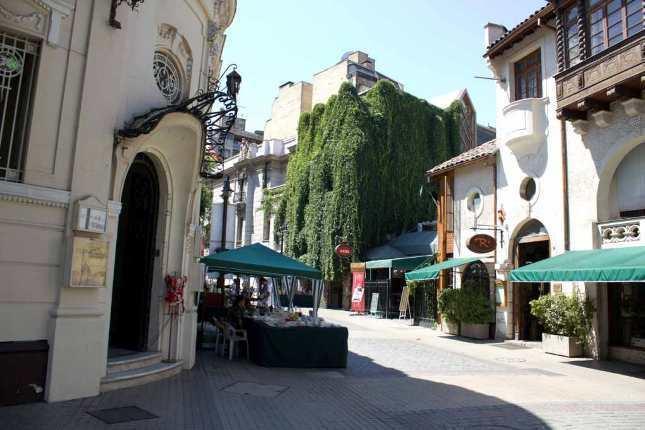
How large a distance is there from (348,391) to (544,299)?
8049 mm

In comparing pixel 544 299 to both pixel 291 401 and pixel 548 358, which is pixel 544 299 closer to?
pixel 548 358

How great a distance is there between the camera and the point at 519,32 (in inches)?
685

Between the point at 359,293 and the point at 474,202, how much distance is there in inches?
417

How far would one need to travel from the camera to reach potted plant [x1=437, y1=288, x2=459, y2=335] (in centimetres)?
1855

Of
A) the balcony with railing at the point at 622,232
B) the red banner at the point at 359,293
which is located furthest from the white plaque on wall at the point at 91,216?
the red banner at the point at 359,293

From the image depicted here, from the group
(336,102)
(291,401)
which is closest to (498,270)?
(291,401)

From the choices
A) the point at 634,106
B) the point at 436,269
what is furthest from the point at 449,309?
the point at 634,106

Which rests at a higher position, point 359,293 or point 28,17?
point 28,17

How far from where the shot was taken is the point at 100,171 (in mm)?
7918

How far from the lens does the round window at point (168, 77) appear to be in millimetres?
9828

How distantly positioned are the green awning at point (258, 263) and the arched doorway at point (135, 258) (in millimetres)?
1516

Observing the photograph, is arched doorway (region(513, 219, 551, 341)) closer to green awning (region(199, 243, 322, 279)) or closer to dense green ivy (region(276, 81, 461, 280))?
green awning (region(199, 243, 322, 279))

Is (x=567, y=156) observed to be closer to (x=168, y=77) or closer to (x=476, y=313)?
(x=476, y=313)

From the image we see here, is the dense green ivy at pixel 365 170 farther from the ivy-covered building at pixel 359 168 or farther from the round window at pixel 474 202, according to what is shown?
the round window at pixel 474 202
